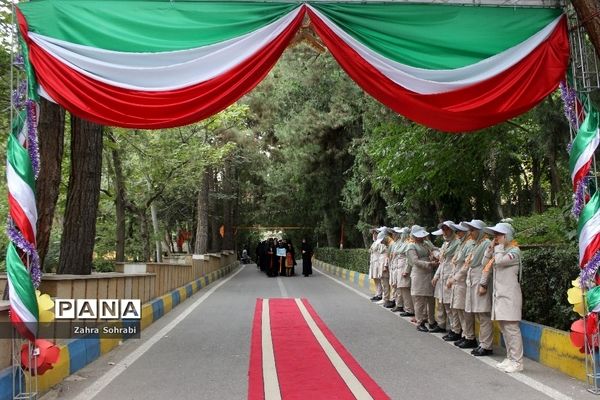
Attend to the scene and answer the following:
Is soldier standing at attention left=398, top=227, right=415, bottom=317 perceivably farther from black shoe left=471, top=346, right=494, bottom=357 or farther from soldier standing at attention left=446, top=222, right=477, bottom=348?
black shoe left=471, top=346, right=494, bottom=357

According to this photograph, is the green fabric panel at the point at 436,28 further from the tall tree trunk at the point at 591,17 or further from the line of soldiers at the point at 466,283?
the line of soldiers at the point at 466,283

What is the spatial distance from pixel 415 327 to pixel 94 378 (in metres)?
6.15

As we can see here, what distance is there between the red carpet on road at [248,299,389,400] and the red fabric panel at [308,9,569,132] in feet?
10.7

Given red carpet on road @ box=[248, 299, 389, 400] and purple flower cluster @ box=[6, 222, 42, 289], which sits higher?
purple flower cluster @ box=[6, 222, 42, 289]

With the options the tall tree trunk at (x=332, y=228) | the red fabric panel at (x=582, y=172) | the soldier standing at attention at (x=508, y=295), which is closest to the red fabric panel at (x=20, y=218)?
the soldier standing at attention at (x=508, y=295)

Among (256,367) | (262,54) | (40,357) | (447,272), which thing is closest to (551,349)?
(447,272)

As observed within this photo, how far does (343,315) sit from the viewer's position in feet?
39.9

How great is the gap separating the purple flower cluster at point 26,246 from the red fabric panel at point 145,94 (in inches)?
57.2

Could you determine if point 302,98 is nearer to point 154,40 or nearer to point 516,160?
point 516,160

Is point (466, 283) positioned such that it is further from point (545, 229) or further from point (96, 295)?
point (96, 295)

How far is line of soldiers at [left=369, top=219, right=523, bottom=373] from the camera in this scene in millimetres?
7027

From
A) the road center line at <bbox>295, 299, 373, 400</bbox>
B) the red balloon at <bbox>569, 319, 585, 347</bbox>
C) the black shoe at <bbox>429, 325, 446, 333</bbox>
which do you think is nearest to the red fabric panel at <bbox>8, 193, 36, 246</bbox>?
the road center line at <bbox>295, 299, 373, 400</bbox>

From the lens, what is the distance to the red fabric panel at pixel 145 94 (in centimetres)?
607

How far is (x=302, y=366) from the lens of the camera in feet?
23.5
